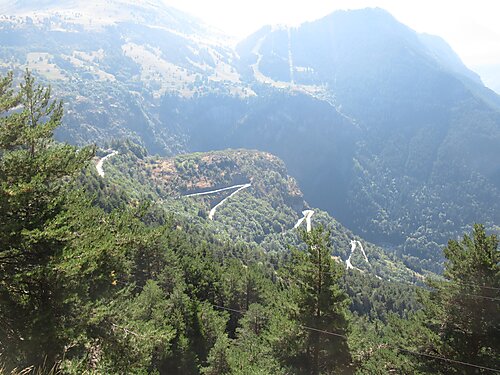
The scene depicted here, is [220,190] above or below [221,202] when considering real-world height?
above

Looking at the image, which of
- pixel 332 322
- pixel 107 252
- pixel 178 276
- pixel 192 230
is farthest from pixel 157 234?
pixel 192 230

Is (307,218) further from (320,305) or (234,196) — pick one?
(320,305)

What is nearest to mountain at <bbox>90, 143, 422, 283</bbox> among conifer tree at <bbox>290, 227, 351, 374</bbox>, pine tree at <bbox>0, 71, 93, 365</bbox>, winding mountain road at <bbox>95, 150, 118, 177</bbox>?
winding mountain road at <bbox>95, 150, 118, 177</bbox>

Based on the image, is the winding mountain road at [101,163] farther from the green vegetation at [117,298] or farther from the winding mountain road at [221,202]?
the green vegetation at [117,298]

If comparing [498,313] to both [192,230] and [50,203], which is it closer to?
[50,203]

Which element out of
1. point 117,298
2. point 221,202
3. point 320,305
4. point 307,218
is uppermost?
point 117,298

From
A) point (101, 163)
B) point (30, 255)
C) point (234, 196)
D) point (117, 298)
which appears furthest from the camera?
point (234, 196)

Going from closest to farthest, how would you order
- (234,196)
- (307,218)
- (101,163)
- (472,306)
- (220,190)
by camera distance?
(472,306)
(101,163)
(234,196)
(220,190)
(307,218)

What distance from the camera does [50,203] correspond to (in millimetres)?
10477

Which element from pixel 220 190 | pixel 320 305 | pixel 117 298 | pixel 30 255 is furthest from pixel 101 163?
pixel 30 255

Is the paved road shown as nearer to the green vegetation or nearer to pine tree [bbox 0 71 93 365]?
the green vegetation

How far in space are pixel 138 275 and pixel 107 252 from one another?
25.1 metres

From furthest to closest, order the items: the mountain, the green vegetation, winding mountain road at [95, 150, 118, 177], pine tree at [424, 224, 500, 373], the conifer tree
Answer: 1. the mountain
2. winding mountain road at [95, 150, 118, 177]
3. the conifer tree
4. pine tree at [424, 224, 500, 373]
5. the green vegetation

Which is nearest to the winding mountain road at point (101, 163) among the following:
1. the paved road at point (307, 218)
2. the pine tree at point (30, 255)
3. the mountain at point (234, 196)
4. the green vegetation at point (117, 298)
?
the mountain at point (234, 196)
